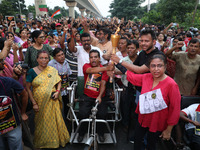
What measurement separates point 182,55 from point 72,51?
2487 mm

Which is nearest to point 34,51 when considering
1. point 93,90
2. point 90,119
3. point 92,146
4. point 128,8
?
point 93,90

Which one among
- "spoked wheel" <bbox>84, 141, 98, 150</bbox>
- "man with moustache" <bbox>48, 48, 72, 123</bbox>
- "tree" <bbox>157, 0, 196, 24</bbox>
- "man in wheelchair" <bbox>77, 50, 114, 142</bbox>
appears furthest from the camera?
"tree" <bbox>157, 0, 196, 24</bbox>

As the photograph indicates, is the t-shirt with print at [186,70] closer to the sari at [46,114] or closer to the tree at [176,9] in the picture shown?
the sari at [46,114]

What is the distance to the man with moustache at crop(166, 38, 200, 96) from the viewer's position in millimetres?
2922

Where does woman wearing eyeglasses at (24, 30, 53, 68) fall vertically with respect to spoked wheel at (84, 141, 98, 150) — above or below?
above

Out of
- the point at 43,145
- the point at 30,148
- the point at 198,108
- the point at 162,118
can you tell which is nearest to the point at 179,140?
the point at 198,108

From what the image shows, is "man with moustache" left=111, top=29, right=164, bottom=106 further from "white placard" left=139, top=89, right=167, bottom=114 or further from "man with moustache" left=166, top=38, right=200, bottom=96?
"man with moustache" left=166, top=38, right=200, bottom=96

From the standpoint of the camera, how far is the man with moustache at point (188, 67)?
2922mm

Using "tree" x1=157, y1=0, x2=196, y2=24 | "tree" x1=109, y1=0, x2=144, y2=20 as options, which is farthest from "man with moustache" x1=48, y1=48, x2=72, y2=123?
"tree" x1=109, y1=0, x2=144, y2=20

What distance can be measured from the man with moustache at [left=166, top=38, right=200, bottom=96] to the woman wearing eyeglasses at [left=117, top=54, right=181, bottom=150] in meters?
1.47

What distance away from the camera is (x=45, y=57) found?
269 cm

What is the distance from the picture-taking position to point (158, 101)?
183 cm

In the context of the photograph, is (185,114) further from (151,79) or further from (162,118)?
(151,79)

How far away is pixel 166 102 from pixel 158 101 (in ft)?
0.35
